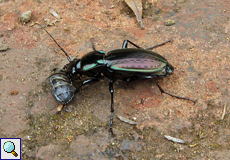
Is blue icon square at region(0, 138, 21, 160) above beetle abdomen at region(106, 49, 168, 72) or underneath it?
underneath

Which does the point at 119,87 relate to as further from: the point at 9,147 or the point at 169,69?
the point at 9,147

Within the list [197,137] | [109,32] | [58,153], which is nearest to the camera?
[58,153]

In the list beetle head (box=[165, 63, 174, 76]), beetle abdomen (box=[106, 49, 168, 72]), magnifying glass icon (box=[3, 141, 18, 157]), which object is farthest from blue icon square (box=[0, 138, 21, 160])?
beetle head (box=[165, 63, 174, 76])

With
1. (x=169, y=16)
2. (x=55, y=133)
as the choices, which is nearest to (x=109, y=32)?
(x=169, y=16)

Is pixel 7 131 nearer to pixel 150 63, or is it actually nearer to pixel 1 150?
pixel 1 150

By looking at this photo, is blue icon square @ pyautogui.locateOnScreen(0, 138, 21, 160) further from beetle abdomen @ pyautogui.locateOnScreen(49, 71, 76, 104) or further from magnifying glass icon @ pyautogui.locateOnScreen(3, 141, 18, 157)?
beetle abdomen @ pyautogui.locateOnScreen(49, 71, 76, 104)

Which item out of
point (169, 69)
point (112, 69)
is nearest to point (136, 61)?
point (112, 69)
